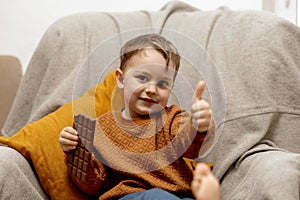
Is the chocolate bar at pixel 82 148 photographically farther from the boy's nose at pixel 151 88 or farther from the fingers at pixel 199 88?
the fingers at pixel 199 88

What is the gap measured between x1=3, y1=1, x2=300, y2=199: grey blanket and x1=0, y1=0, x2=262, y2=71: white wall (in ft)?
1.22

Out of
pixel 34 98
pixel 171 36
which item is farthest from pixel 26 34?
pixel 171 36

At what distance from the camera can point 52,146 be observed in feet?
3.98

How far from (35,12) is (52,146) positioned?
36.5 inches

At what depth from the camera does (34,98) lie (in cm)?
151

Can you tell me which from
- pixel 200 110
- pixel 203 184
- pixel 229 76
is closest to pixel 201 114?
pixel 200 110

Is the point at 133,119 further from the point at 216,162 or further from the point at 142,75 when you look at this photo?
the point at 216,162

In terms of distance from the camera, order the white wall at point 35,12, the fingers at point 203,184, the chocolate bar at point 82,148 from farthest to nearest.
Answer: the white wall at point 35,12, the chocolate bar at point 82,148, the fingers at point 203,184

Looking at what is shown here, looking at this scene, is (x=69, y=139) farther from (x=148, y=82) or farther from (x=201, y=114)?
(x=201, y=114)

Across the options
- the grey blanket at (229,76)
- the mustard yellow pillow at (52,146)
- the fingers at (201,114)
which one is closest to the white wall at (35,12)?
the grey blanket at (229,76)

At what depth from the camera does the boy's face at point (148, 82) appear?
1078 mm

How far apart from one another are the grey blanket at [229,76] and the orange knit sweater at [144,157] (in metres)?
0.14

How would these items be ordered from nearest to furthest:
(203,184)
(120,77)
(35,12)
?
1. (203,184)
2. (120,77)
3. (35,12)

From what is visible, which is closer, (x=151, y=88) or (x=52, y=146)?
(x=151, y=88)
